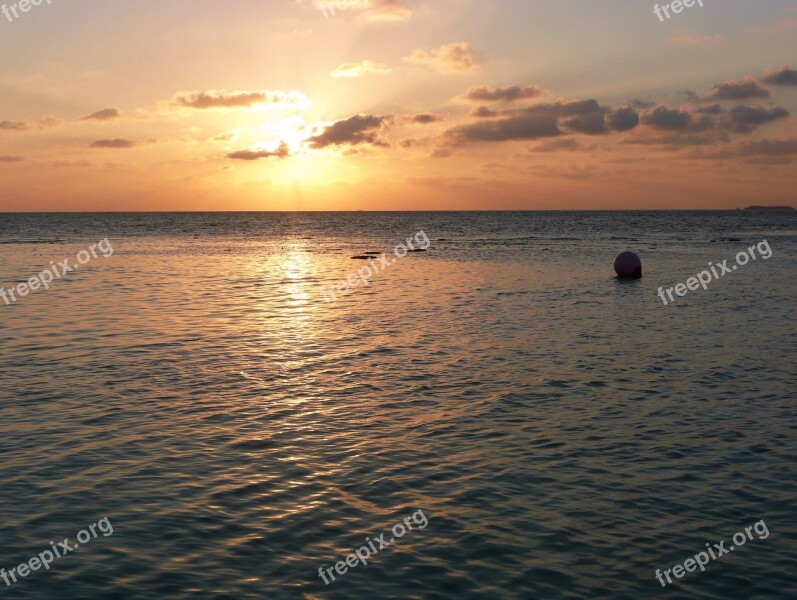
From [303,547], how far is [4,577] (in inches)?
151

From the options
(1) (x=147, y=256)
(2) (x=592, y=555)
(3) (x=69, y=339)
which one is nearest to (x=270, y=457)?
(2) (x=592, y=555)

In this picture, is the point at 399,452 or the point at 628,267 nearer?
the point at 399,452

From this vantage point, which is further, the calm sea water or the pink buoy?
the pink buoy

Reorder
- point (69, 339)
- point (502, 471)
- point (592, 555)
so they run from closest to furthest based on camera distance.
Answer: point (592, 555)
point (502, 471)
point (69, 339)

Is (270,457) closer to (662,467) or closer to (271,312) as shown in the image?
(662,467)

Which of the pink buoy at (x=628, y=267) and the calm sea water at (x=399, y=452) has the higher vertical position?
the pink buoy at (x=628, y=267)

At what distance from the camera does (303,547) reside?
33.5 ft

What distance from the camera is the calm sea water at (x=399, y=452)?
9.66 m

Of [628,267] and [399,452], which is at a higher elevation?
[628,267]

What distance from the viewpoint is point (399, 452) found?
1421cm

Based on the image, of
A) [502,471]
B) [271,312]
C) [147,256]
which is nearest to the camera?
[502,471]

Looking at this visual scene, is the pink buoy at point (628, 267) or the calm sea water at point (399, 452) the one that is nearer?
the calm sea water at point (399, 452)

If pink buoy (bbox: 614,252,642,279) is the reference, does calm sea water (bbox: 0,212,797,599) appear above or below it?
below

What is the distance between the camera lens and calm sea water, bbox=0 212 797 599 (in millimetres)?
9656
